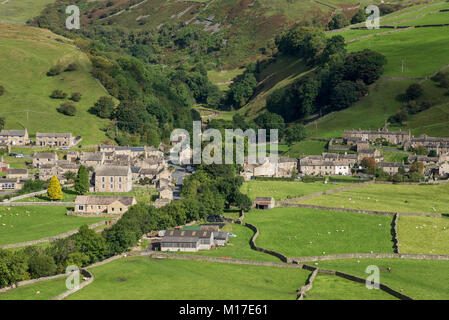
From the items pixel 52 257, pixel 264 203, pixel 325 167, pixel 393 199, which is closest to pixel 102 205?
pixel 264 203

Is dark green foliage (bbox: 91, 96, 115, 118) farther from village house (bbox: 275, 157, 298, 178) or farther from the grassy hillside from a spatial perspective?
village house (bbox: 275, 157, 298, 178)

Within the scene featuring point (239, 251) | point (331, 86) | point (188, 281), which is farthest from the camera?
point (331, 86)

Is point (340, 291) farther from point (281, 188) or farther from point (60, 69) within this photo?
point (60, 69)

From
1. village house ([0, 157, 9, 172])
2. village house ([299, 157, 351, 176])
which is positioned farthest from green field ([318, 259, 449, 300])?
village house ([0, 157, 9, 172])

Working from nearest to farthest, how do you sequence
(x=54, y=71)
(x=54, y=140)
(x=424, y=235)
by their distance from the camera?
(x=424, y=235) < (x=54, y=140) < (x=54, y=71)

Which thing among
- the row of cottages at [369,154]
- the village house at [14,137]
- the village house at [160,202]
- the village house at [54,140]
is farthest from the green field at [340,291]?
the village house at [14,137]

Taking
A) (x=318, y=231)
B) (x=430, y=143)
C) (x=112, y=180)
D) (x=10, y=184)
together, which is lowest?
(x=318, y=231)
